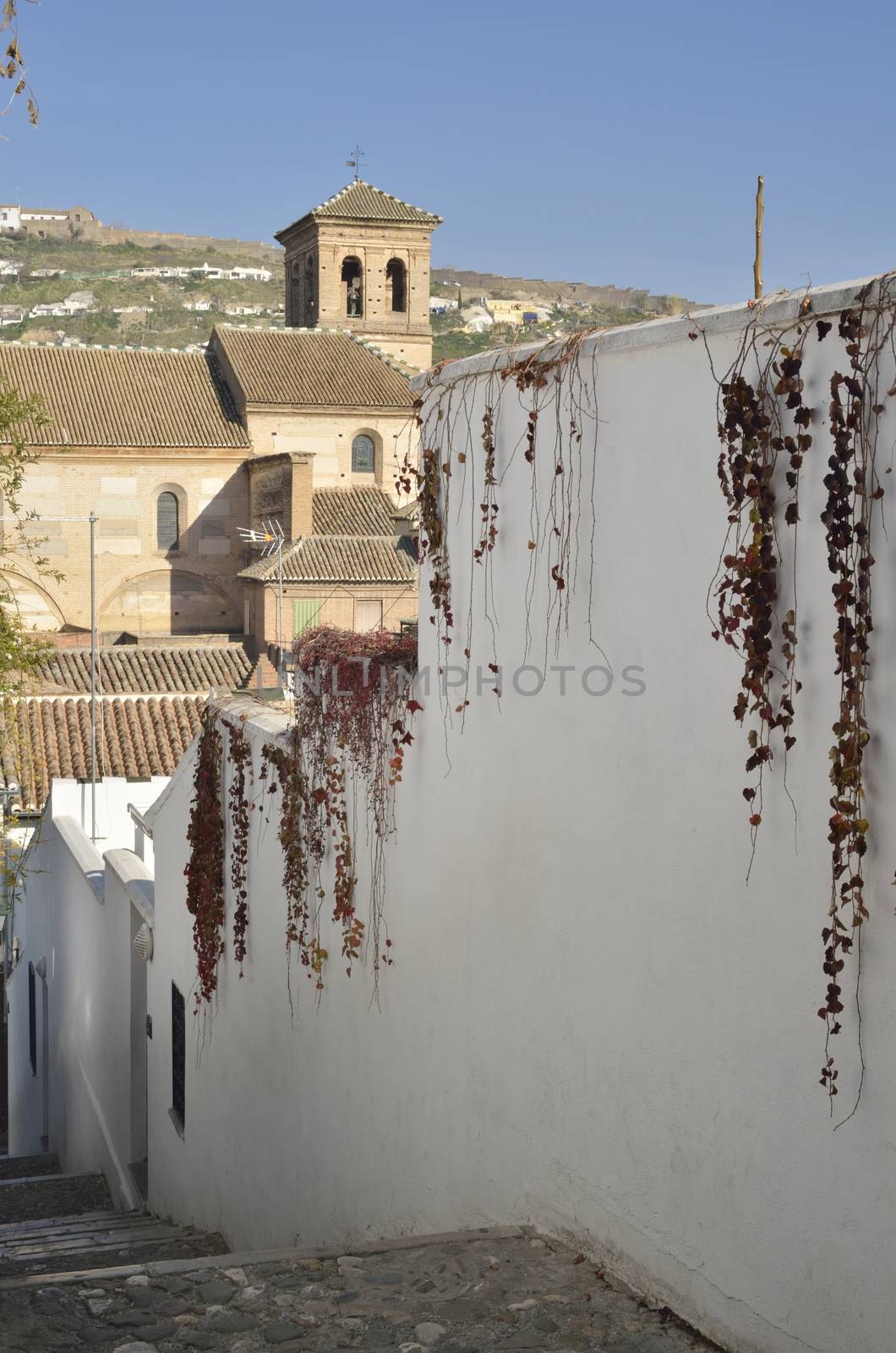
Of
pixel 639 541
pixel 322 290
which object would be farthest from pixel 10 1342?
pixel 322 290

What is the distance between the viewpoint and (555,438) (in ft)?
15.8

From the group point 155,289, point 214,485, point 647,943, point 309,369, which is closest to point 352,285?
point 309,369

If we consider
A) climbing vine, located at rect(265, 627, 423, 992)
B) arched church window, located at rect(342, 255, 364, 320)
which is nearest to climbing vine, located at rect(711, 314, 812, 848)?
climbing vine, located at rect(265, 627, 423, 992)

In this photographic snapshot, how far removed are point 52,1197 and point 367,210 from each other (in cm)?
4109

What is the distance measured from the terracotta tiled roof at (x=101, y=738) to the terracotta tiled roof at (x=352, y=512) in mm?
16434

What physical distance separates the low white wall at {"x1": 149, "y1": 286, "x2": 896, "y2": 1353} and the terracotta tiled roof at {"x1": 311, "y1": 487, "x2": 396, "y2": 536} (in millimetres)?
31933

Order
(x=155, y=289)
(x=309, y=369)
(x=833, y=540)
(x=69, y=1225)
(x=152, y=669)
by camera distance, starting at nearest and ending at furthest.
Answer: (x=833, y=540) < (x=69, y=1225) < (x=152, y=669) < (x=309, y=369) < (x=155, y=289)

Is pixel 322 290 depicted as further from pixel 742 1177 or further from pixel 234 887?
pixel 742 1177

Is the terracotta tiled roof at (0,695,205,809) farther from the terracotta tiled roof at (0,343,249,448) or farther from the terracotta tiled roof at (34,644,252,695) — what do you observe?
the terracotta tiled roof at (0,343,249,448)

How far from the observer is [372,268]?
4922cm

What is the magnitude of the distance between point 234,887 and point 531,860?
428 centimetres

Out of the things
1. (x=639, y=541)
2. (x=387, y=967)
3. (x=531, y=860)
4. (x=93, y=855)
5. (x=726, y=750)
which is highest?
(x=639, y=541)

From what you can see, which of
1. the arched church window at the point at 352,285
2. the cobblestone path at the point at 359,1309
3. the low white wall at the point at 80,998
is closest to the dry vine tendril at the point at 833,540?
the cobblestone path at the point at 359,1309

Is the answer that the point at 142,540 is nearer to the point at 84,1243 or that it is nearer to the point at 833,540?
the point at 84,1243
